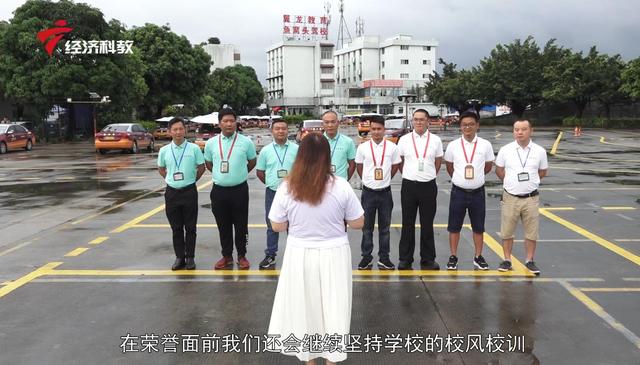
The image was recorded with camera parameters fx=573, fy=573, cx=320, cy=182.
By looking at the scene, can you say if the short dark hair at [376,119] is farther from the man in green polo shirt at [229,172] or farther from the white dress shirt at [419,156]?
the man in green polo shirt at [229,172]

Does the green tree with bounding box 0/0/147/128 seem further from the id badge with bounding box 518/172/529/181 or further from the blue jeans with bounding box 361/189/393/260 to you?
the id badge with bounding box 518/172/529/181

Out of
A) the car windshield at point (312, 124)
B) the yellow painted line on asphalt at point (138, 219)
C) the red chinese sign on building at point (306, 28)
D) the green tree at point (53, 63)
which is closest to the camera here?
the yellow painted line on asphalt at point (138, 219)

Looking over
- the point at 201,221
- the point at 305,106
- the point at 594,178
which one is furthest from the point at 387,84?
the point at 201,221

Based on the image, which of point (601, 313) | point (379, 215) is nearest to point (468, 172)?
point (379, 215)

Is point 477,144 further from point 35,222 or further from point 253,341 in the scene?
point 35,222

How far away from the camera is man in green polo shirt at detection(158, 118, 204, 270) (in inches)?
259

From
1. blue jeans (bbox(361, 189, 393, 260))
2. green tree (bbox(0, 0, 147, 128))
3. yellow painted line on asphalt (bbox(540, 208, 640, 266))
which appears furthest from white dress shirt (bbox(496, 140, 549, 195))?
green tree (bbox(0, 0, 147, 128))

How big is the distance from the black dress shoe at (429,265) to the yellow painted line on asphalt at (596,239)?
241 centimetres

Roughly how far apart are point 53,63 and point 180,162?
97.5 feet

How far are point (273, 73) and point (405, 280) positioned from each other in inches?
4619

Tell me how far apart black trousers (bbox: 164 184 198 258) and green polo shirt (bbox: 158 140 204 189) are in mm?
77

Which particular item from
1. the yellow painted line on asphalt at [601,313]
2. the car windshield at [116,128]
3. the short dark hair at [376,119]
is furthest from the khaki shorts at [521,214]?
the car windshield at [116,128]

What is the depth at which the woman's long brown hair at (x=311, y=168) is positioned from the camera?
3.57 meters

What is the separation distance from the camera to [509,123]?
64438mm
